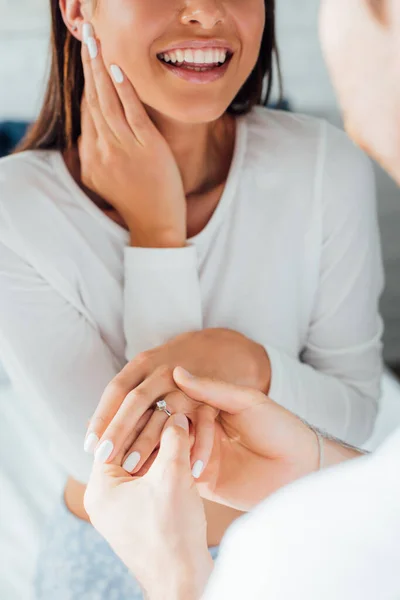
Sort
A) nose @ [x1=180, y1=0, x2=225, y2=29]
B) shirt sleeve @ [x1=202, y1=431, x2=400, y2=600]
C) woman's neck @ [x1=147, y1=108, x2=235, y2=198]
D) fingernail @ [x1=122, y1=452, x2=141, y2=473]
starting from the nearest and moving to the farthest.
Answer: shirt sleeve @ [x1=202, y1=431, x2=400, y2=600]
fingernail @ [x1=122, y1=452, x2=141, y2=473]
nose @ [x1=180, y1=0, x2=225, y2=29]
woman's neck @ [x1=147, y1=108, x2=235, y2=198]

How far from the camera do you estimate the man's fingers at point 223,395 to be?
0.56 metres

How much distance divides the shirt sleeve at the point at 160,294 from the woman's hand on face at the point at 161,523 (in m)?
0.22

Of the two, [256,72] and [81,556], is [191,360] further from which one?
[256,72]

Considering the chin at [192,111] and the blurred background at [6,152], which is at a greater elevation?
the chin at [192,111]

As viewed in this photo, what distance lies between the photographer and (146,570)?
0.42m

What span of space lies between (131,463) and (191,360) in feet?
0.50

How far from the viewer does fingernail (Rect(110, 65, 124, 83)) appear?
2.16 feet

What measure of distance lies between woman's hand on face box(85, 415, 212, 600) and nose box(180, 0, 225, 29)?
353 mm

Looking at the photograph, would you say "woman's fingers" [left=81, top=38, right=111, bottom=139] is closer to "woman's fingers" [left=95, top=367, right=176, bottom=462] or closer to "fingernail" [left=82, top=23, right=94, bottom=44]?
"fingernail" [left=82, top=23, right=94, bottom=44]

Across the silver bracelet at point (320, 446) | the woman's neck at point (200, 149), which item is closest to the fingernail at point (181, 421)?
the silver bracelet at point (320, 446)

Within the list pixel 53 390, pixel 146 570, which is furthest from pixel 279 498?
pixel 53 390

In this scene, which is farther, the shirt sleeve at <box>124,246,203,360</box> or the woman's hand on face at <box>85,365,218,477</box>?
the shirt sleeve at <box>124,246,203,360</box>

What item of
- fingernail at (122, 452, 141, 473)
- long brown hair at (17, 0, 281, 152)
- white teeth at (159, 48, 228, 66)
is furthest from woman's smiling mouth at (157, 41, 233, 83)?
fingernail at (122, 452, 141, 473)

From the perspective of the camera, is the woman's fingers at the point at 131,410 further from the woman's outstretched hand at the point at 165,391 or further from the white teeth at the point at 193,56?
the white teeth at the point at 193,56
